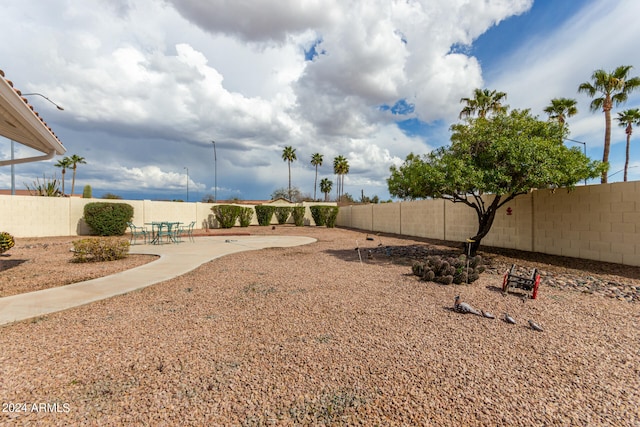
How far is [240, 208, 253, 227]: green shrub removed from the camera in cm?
2651

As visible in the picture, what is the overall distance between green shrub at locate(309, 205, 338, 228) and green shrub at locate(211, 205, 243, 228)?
24.3 feet

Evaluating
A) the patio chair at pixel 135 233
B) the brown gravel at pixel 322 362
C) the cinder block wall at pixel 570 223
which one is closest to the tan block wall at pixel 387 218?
the cinder block wall at pixel 570 223

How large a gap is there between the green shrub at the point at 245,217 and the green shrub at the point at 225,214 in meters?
Answer: 0.88

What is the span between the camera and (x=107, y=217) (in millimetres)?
17531

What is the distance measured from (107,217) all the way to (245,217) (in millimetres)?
10695

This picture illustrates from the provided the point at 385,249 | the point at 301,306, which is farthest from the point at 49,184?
the point at 301,306

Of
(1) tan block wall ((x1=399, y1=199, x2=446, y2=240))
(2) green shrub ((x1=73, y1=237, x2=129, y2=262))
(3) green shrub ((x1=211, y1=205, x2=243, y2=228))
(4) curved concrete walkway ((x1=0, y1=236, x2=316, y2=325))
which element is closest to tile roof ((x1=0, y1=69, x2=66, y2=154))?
(2) green shrub ((x1=73, y1=237, x2=129, y2=262))

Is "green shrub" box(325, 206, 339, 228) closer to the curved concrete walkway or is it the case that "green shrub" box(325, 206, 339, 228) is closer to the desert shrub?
the curved concrete walkway

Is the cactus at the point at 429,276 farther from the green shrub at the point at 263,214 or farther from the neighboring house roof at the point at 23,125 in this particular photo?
the green shrub at the point at 263,214

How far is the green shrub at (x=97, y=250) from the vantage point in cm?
889

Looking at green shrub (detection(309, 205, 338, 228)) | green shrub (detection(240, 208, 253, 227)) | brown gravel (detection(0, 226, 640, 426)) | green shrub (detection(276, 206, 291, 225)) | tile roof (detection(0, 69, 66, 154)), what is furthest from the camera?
green shrub (detection(276, 206, 291, 225))

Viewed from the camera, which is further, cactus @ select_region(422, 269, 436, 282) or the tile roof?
cactus @ select_region(422, 269, 436, 282)

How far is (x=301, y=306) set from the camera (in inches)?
201

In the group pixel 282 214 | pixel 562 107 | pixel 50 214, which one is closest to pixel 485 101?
pixel 562 107
